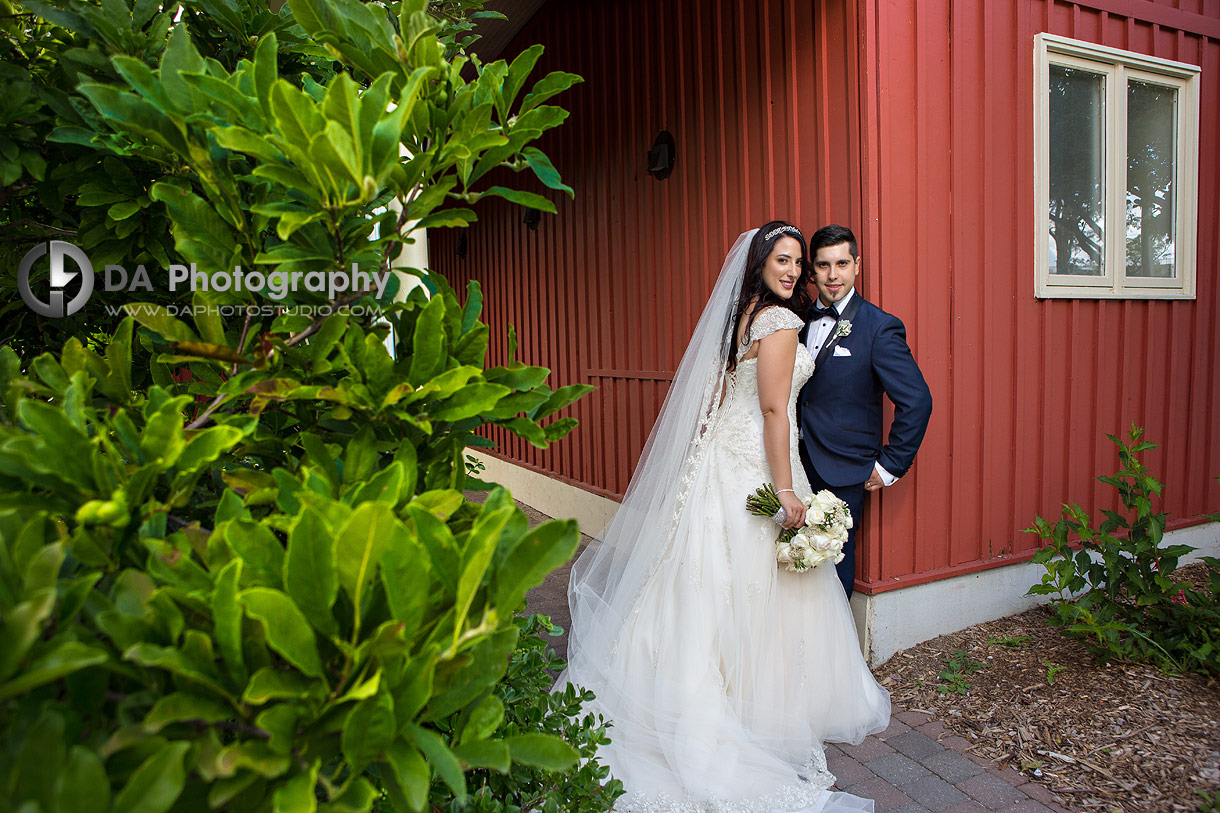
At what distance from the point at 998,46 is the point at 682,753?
3.41 metres

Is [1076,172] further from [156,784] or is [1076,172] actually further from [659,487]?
[156,784]

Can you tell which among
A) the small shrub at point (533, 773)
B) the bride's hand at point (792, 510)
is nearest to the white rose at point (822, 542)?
the bride's hand at point (792, 510)

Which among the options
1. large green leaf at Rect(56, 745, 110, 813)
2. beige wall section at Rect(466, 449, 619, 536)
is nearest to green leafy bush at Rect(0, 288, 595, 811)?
large green leaf at Rect(56, 745, 110, 813)

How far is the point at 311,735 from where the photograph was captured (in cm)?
74

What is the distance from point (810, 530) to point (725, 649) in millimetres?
552

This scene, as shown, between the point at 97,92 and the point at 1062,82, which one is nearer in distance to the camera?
the point at 97,92

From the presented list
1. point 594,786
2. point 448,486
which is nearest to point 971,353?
point 594,786

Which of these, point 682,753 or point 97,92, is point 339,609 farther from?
point 682,753

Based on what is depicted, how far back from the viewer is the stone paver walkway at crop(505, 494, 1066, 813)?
2.37 meters

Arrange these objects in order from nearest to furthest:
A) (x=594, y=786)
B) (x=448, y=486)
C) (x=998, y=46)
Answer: (x=448, y=486) → (x=594, y=786) → (x=998, y=46)

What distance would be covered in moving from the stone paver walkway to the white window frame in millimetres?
2223

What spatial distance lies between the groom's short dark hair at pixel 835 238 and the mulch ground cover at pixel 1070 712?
1.82 metres

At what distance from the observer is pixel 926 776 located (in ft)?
8.36

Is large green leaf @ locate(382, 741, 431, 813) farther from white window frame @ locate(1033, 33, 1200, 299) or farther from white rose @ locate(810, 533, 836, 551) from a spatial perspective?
white window frame @ locate(1033, 33, 1200, 299)
